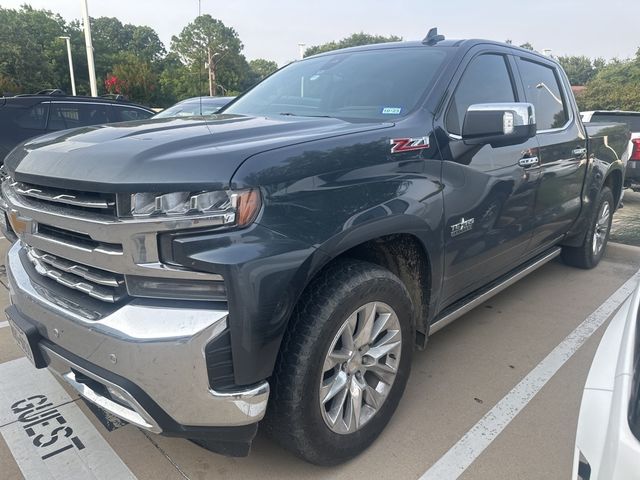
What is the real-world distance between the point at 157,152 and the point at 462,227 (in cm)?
158

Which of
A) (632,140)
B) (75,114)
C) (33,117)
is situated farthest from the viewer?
(632,140)

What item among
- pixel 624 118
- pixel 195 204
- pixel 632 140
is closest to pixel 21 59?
pixel 624 118

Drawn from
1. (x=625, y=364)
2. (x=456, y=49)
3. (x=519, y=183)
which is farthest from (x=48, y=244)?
(x=519, y=183)

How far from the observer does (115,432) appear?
2.39 metres

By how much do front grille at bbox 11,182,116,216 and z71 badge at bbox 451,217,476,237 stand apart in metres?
1.62

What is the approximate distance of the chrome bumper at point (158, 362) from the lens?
1.59m

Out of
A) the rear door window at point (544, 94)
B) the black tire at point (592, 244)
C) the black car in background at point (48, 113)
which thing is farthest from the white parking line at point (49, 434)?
the black car in background at point (48, 113)

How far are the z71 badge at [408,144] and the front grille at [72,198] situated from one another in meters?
1.18

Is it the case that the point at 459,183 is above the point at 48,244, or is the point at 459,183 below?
above

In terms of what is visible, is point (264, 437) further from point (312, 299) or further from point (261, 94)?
point (261, 94)

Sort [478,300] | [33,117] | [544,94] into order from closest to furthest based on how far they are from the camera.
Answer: [478,300]
[544,94]
[33,117]

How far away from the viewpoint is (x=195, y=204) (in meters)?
1.62

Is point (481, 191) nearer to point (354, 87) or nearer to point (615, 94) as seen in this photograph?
point (354, 87)

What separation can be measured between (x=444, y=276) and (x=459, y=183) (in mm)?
487
